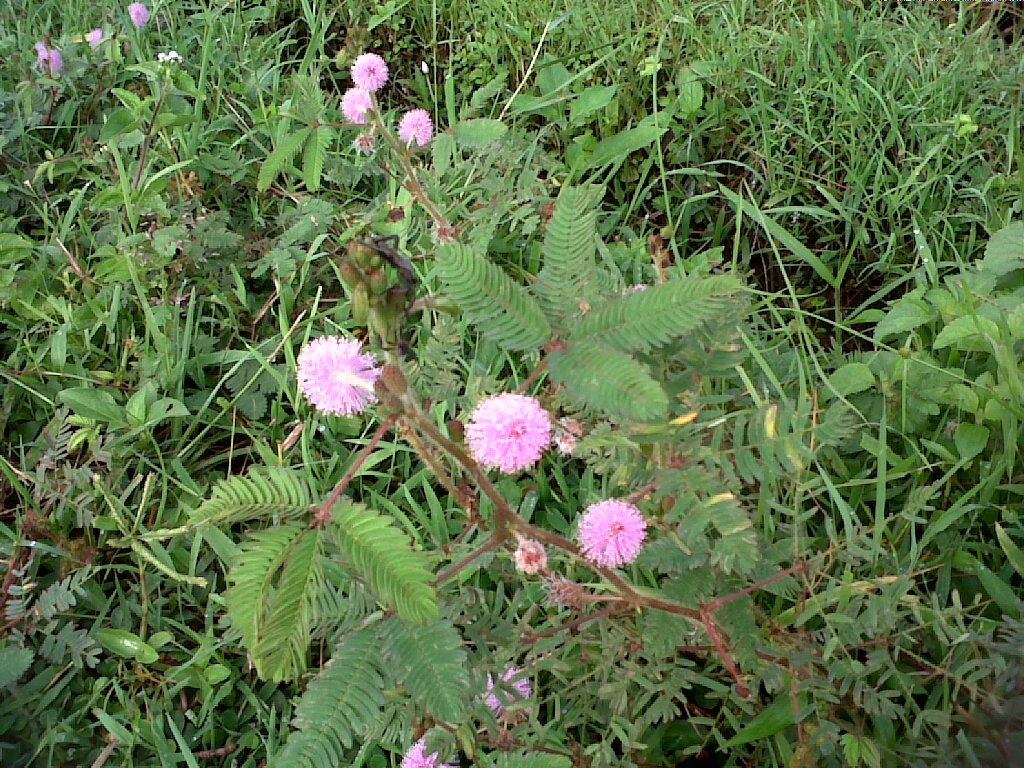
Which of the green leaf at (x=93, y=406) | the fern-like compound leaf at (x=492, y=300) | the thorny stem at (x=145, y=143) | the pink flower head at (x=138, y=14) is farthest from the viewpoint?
the pink flower head at (x=138, y=14)

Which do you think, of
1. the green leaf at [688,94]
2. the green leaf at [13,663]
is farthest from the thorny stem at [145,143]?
the green leaf at [688,94]

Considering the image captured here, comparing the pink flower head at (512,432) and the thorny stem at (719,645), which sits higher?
the pink flower head at (512,432)

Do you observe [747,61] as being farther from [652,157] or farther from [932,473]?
[932,473]

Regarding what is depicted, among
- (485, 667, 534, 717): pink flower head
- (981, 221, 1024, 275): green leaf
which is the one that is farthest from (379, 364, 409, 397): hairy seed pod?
(981, 221, 1024, 275): green leaf

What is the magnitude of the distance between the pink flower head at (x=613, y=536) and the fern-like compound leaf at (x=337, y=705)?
0.32 metres

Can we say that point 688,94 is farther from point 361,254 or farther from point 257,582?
point 257,582

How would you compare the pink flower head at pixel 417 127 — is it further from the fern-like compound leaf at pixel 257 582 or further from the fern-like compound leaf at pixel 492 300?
the fern-like compound leaf at pixel 257 582

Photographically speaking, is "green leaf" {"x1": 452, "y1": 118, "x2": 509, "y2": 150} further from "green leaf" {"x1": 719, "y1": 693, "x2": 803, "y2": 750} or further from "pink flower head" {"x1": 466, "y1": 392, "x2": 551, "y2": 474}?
"green leaf" {"x1": 719, "y1": 693, "x2": 803, "y2": 750}

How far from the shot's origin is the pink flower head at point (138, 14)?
8.70 feet

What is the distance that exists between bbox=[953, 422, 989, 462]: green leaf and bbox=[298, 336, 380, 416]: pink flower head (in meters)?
1.16

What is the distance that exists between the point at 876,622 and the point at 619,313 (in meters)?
0.66

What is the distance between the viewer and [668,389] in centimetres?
100

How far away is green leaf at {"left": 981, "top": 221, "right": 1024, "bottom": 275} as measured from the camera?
5.69 ft

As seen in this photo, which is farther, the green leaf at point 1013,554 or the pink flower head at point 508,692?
the green leaf at point 1013,554
